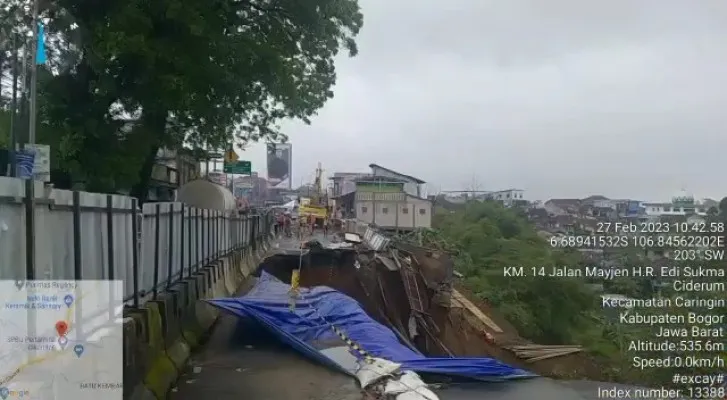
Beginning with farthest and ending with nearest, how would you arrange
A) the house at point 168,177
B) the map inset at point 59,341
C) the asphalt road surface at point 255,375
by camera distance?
the house at point 168,177, the asphalt road surface at point 255,375, the map inset at point 59,341

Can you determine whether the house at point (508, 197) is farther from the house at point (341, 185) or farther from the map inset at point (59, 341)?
the map inset at point (59, 341)

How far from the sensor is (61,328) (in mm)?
5137

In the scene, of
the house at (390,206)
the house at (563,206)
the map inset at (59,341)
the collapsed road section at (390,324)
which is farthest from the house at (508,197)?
the map inset at (59,341)

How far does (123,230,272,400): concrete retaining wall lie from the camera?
6645 millimetres

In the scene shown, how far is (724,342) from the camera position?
352 inches

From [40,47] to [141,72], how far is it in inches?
92.5

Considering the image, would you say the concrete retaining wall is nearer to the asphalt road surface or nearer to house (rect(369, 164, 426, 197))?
the asphalt road surface

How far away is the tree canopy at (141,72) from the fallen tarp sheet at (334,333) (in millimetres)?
5360

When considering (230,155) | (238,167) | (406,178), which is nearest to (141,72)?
(230,155)

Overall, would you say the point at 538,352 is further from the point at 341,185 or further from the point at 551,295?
the point at 341,185

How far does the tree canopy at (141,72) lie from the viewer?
14.5 m

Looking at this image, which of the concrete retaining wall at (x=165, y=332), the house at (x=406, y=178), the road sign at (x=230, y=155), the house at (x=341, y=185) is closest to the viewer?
the concrete retaining wall at (x=165, y=332)

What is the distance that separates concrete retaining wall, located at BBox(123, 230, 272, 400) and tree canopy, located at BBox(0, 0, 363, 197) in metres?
3.68

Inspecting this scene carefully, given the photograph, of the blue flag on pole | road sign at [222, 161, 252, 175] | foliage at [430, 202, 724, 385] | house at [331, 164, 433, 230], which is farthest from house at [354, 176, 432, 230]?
the blue flag on pole
